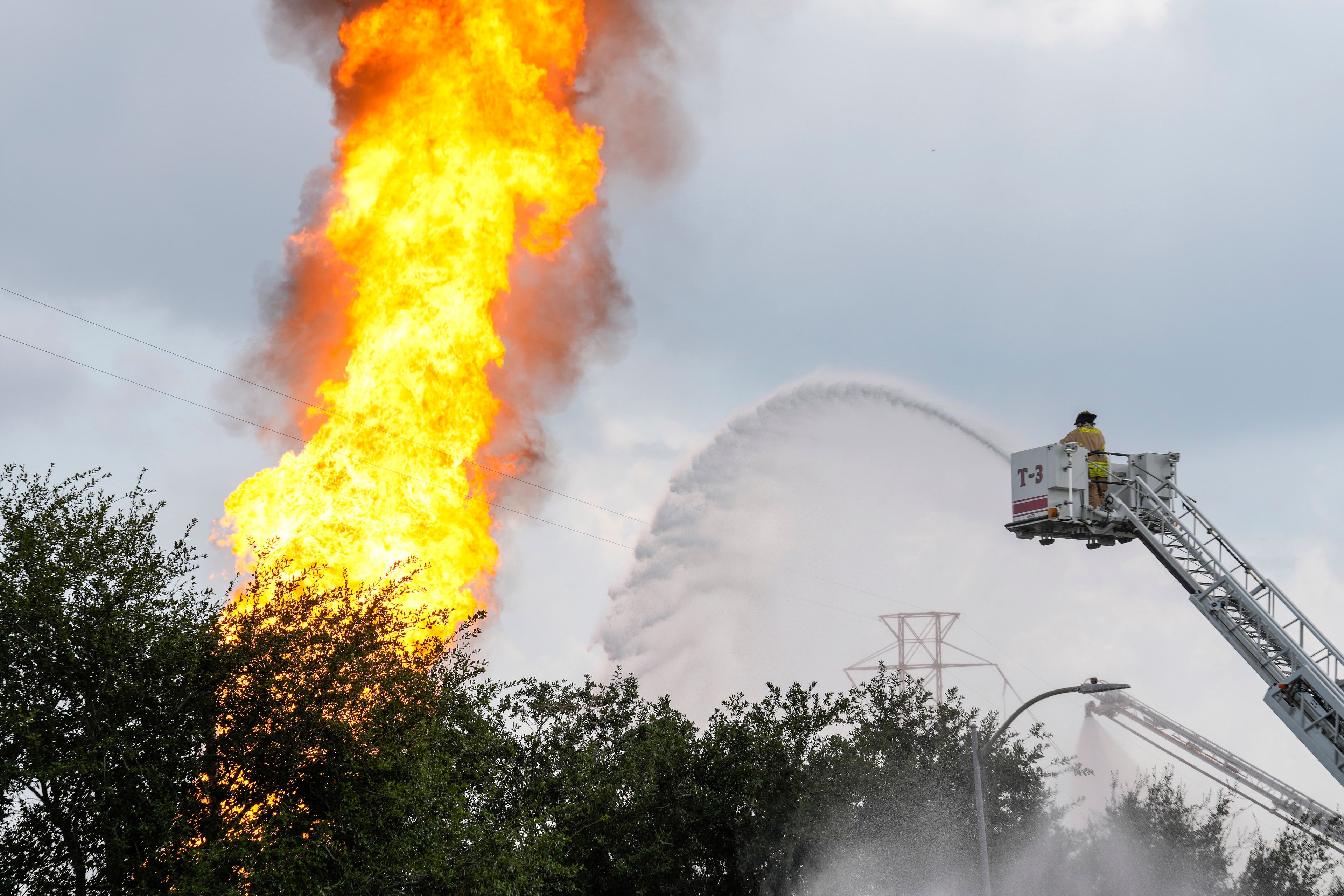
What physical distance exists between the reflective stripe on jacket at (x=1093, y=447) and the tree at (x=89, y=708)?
64.5ft

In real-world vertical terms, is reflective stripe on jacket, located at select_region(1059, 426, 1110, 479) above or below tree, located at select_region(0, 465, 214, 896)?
above

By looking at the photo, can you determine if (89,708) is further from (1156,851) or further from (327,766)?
(1156,851)

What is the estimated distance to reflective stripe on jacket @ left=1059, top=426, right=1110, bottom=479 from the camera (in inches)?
1054

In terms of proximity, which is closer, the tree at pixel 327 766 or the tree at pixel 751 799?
the tree at pixel 327 766

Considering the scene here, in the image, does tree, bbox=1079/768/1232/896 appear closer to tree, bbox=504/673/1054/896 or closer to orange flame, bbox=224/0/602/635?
tree, bbox=504/673/1054/896

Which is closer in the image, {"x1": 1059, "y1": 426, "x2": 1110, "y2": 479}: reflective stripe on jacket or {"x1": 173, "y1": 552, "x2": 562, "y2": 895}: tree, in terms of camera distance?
{"x1": 173, "y1": 552, "x2": 562, "y2": 895}: tree

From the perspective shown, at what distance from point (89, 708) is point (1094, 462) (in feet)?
71.7

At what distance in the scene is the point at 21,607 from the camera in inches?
774

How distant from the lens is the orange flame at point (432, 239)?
28484 millimetres

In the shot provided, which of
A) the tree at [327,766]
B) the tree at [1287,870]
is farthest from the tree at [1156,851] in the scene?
the tree at [327,766]

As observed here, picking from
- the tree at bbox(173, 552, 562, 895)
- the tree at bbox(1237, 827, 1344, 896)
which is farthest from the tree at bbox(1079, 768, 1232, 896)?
the tree at bbox(173, 552, 562, 895)

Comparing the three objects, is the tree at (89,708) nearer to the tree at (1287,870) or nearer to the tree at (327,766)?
the tree at (327,766)

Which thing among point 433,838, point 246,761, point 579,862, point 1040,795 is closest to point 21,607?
point 246,761

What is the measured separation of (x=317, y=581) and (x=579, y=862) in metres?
11.8
